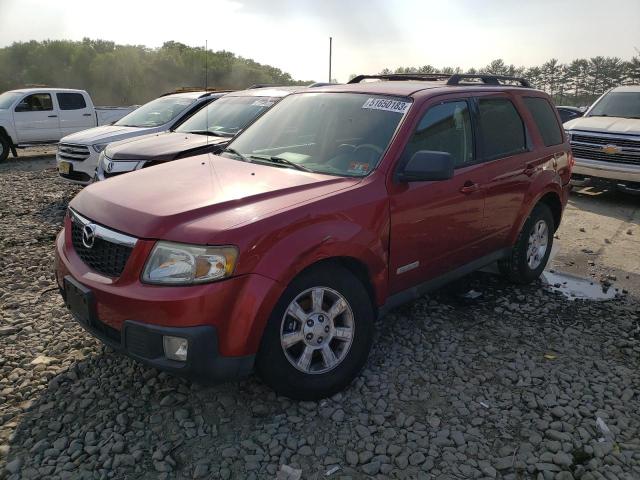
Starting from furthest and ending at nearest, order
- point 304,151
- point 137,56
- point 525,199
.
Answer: point 137,56 → point 525,199 → point 304,151

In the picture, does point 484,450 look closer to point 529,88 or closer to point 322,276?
point 322,276

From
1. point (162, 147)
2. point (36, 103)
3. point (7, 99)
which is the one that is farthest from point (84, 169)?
point (7, 99)

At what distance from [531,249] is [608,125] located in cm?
576

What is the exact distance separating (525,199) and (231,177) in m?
2.64

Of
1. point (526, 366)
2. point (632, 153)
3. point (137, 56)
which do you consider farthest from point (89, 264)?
point (137, 56)

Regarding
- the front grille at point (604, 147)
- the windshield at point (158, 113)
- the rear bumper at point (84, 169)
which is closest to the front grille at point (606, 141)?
the front grille at point (604, 147)

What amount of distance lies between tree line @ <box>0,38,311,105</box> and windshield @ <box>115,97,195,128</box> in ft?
132

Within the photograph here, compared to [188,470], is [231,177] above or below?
above

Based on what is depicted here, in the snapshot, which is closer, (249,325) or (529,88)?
(249,325)

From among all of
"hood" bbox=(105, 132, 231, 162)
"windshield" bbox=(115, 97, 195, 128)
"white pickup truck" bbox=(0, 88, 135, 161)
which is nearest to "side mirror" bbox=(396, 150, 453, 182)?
"hood" bbox=(105, 132, 231, 162)

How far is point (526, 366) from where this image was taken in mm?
3422

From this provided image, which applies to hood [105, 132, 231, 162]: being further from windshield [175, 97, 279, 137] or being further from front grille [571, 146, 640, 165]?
front grille [571, 146, 640, 165]

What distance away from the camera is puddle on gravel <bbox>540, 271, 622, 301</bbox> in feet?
15.5

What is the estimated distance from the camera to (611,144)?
8703 mm
